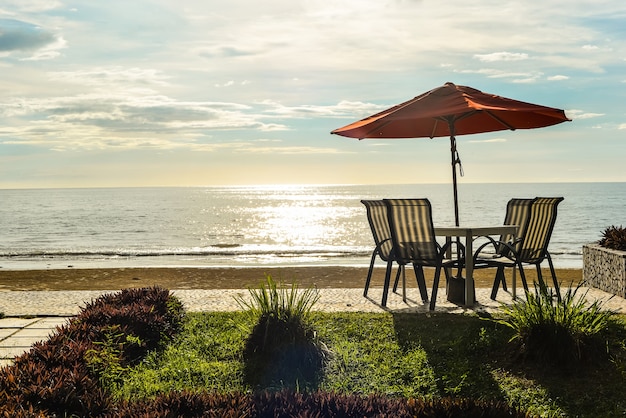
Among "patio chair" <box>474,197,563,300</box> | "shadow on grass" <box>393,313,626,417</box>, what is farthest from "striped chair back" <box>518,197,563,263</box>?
"shadow on grass" <box>393,313,626,417</box>

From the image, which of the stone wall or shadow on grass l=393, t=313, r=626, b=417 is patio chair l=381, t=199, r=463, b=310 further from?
the stone wall

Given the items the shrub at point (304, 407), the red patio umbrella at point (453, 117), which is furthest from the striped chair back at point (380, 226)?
the shrub at point (304, 407)

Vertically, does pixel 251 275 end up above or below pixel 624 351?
below

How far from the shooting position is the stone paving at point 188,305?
6.24 meters

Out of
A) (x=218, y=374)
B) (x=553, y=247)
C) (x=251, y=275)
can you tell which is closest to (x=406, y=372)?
(x=218, y=374)

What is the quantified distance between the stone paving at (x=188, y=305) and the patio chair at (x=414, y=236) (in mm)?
499

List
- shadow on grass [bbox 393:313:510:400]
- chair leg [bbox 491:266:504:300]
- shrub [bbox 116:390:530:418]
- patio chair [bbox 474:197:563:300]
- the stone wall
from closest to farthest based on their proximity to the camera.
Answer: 1. shrub [bbox 116:390:530:418]
2. shadow on grass [bbox 393:313:510:400]
3. patio chair [bbox 474:197:563:300]
4. chair leg [bbox 491:266:504:300]
5. the stone wall

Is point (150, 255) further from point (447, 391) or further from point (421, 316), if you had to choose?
point (447, 391)

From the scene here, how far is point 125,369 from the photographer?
477 centimetres

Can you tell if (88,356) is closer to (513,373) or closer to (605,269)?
(513,373)

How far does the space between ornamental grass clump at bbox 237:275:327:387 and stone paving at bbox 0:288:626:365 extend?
104cm

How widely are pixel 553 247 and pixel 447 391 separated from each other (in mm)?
24321

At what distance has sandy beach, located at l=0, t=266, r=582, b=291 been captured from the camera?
13.4 m

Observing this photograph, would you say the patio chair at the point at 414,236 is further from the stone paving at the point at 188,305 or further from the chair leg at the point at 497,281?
the chair leg at the point at 497,281
